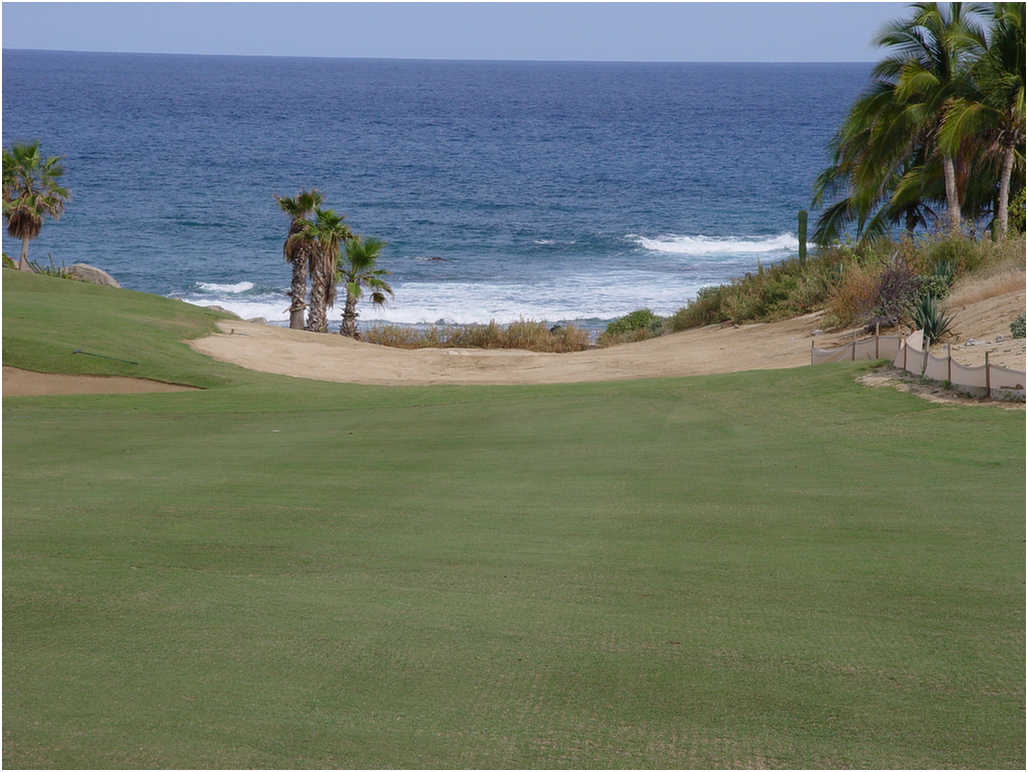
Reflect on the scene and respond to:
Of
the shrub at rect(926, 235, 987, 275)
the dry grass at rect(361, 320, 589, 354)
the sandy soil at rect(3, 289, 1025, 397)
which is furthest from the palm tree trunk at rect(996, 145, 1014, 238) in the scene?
the dry grass at rect(361, 320, 589, 354)

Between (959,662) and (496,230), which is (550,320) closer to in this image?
(496,230)

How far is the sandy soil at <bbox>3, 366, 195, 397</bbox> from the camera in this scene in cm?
1905

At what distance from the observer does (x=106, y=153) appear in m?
99.9

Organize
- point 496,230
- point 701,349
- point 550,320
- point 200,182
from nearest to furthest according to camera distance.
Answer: point 701,349
point 550,320
point 496,230
point 200,182

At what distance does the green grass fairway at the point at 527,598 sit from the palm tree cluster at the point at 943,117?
17.7 m

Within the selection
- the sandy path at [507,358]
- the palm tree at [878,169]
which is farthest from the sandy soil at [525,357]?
the palm tree at [878,169]

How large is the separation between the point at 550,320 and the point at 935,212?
15046 mm

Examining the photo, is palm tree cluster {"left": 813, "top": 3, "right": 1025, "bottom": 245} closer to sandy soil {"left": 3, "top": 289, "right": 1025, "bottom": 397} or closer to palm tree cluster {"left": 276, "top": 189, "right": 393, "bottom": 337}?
sandy soil {"left": 3, "top": 289, "right": 1025, "bottom": 397}

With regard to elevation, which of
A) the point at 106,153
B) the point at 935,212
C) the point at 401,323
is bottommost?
the point at 401,323

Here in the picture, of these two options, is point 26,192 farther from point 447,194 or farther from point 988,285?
point 447,194

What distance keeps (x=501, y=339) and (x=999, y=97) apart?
49.5 ft

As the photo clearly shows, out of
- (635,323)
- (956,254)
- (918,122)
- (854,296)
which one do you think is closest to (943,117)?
(918,122)

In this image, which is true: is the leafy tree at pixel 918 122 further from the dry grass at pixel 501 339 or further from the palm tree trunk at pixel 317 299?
the palm tree trunk at pixel 317 299

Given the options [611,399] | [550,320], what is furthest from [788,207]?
[611,399]
